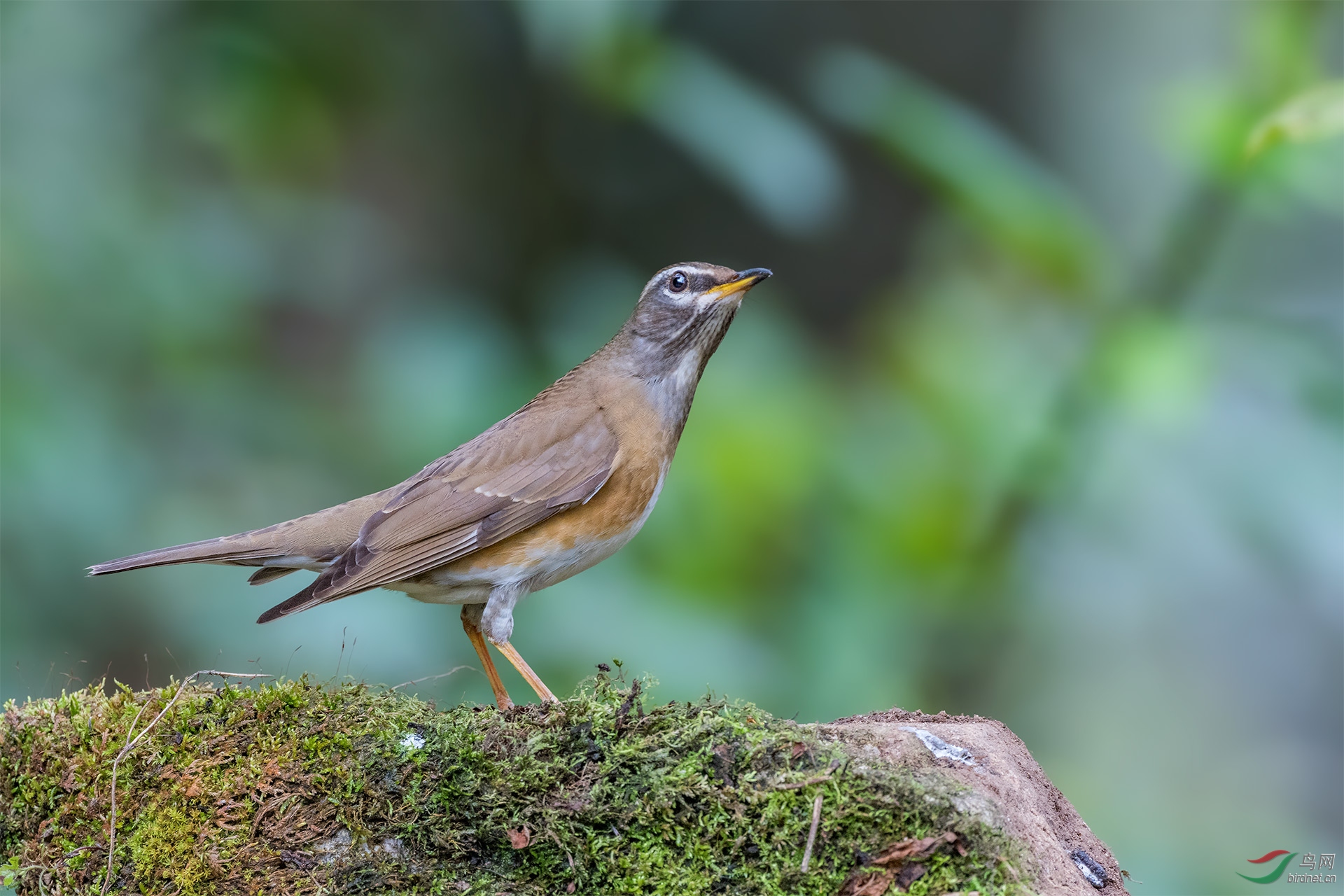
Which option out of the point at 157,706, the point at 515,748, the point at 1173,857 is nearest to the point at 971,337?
the point at 1173,857

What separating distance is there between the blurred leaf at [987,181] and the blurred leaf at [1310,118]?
3.19ft

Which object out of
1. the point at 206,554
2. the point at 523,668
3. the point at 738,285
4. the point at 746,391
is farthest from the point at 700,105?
the point at 206,554

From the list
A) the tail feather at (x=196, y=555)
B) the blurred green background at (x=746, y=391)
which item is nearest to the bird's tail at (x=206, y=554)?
the tail feather at (x=196, y=555)

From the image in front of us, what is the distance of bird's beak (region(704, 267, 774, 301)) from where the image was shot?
5.14m

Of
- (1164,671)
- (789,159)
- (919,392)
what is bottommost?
(1164,671)

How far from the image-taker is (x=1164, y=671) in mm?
8953

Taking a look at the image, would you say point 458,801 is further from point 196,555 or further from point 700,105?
point 700,105

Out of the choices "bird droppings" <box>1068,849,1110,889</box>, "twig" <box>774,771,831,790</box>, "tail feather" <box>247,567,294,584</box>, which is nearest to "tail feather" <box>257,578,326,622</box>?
"tail feather" <box>247,567,294,584</box>

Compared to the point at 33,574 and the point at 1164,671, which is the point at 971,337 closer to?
the point at 1164,671

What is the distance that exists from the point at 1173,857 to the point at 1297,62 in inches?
147

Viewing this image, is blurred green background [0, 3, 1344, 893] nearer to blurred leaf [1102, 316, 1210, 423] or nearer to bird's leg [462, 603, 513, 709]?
blurred leaf [1102, 316, 1210, 423]

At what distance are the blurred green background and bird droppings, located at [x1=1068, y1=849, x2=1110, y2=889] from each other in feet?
6.19

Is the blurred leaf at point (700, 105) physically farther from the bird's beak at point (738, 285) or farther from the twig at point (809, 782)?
the twig at point (809, 782)

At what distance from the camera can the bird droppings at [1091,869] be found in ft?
10.6
